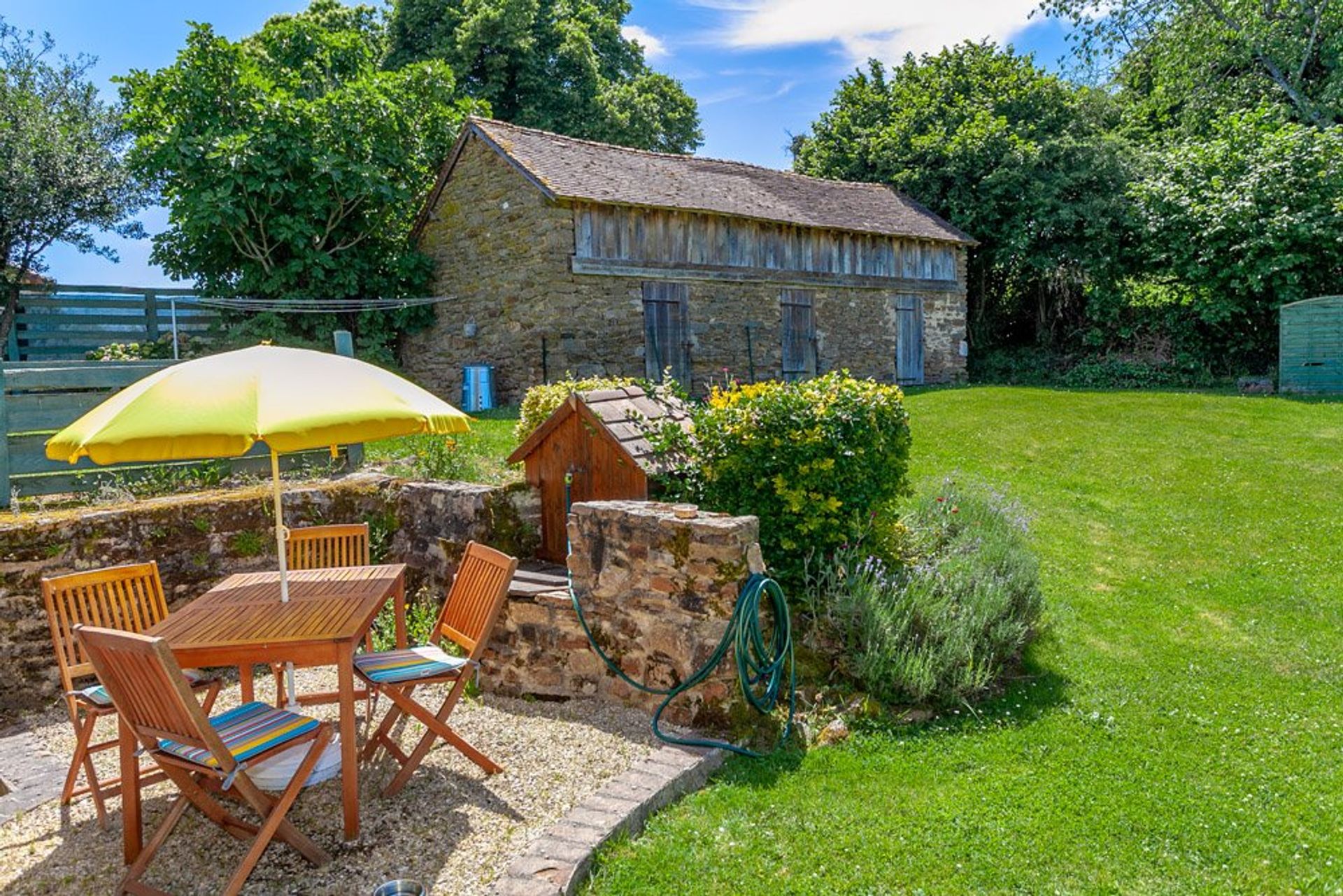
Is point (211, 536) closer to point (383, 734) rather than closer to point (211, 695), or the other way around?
point (211, 695)

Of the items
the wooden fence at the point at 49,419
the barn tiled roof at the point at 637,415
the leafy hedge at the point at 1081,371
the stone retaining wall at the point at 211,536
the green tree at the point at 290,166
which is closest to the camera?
the stone retaining wall at the point at 211,536

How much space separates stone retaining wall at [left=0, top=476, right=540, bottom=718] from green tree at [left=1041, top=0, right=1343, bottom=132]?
871 inches

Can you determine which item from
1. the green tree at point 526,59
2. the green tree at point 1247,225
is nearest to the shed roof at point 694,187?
the green tree at point 1247,225

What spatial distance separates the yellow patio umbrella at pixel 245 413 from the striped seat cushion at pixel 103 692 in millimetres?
449

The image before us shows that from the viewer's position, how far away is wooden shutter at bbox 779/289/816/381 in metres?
18.3

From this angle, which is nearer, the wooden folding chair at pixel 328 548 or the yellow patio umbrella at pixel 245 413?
the yellow patio umbrella at pixel 245 413

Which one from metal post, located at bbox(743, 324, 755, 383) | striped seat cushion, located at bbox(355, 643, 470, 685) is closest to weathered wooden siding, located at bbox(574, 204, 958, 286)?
metal post, located at bbox(743, 324, 755, 383)

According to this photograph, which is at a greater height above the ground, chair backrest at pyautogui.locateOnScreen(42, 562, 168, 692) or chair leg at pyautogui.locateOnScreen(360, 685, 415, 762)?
chair backrest at pyautogui.locateOnScreen(42, 562, 168, 692)

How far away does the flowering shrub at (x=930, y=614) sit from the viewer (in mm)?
5141

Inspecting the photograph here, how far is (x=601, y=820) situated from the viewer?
3.73 m

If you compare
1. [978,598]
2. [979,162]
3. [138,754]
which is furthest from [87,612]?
[979,162]

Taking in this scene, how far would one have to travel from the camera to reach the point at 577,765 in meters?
4.40

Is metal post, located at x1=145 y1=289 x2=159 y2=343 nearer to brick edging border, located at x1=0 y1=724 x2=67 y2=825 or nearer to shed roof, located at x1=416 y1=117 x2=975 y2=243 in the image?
shed roof, located at x1=416 y1=117 x2=975 y2=243

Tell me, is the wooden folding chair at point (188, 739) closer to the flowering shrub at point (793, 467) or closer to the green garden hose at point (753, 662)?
the green garden hose at point (753, 662)
